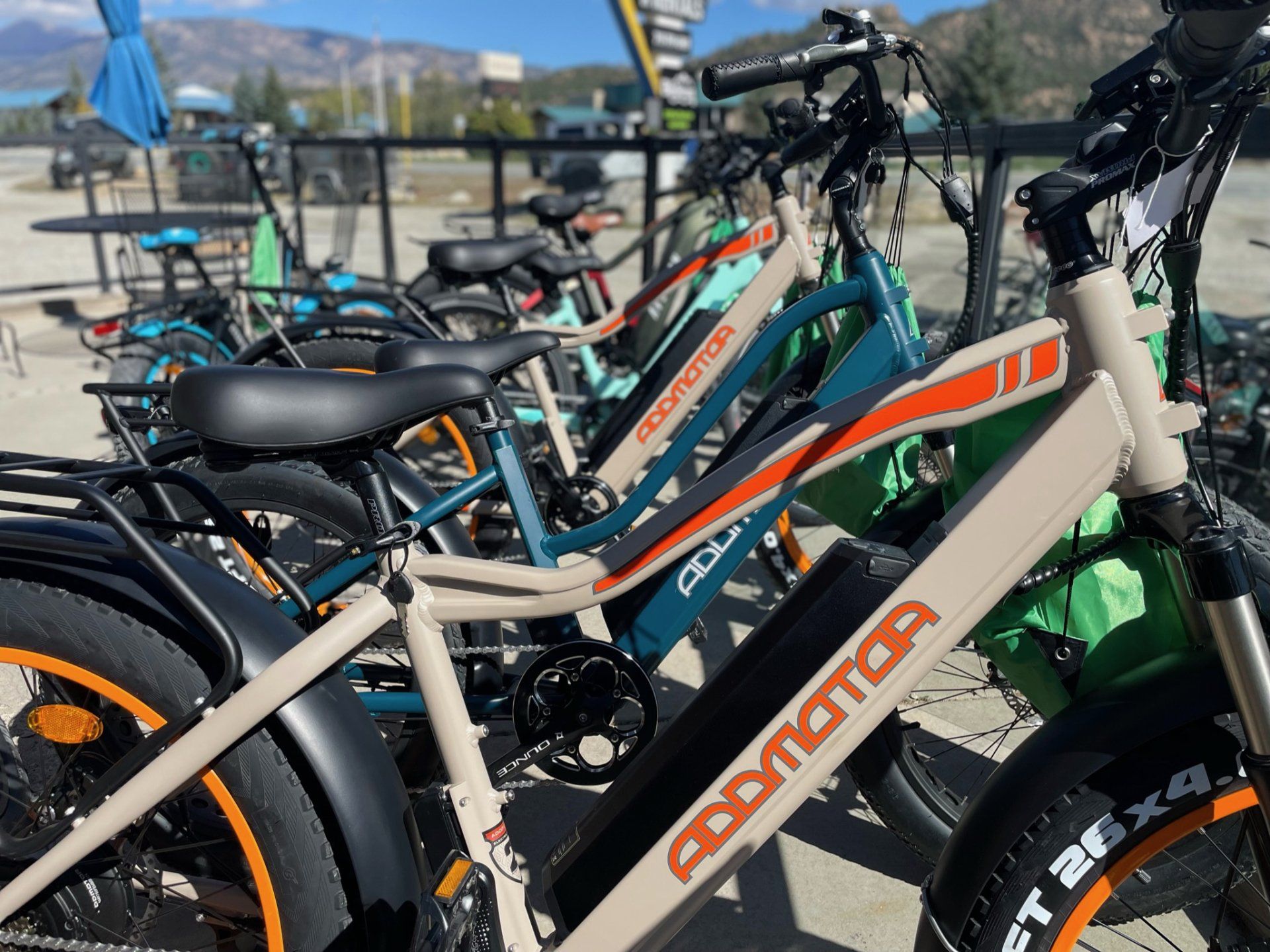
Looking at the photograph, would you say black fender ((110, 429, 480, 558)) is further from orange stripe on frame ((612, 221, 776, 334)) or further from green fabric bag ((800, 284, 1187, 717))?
orange stripe on frame ((612, 221, 776, 334))

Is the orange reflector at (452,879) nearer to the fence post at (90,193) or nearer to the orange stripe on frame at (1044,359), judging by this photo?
the orange stripe on frame at (1044,359)

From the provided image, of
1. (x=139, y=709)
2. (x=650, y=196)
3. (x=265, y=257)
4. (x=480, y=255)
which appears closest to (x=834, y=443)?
(x=139, y=709)

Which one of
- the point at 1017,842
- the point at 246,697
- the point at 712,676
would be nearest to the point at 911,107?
the point at 712,676

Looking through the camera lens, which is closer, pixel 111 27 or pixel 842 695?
pixel 842 695

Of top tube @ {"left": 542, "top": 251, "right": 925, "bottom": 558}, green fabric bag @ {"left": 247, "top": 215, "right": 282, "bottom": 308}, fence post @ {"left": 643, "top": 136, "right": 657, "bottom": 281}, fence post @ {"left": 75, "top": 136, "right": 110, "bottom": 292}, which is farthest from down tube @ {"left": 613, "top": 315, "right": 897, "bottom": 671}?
fence post @ {"left": 75, "top": 136, "right": 110, "bottom": 292}

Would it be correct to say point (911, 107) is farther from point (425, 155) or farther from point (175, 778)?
point (425, 155)

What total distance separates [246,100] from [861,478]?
2435 inches

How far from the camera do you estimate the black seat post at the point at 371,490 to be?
148cm

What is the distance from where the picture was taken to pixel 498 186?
7.40m

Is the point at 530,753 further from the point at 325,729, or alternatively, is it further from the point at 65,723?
the point at 65,723

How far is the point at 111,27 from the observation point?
6.55 metres

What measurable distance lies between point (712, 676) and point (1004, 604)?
50 centimetres

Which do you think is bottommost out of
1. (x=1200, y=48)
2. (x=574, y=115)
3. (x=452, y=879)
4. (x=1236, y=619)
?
(x=452, y=879)

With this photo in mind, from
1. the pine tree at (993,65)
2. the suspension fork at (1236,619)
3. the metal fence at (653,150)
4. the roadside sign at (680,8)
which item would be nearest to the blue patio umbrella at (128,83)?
the metal fence at (653,150)
